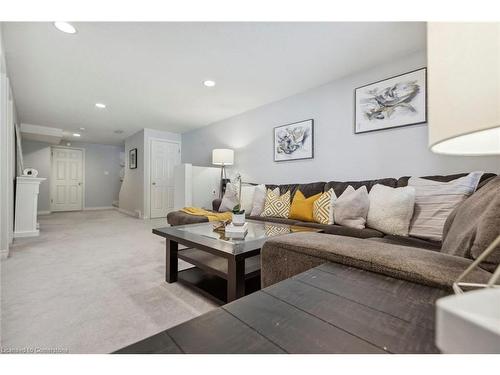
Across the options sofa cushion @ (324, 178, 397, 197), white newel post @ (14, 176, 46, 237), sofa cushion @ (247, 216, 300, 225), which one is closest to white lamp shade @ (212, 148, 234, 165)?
sofa cushion @ (247, 216, 300, 225)

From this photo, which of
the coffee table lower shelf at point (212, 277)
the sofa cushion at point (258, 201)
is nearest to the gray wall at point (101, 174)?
the sofa cushion at point (258, 201)

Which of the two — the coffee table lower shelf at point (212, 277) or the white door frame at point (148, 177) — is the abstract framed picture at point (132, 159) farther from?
the coffee table lower shelf at point (212, 277)

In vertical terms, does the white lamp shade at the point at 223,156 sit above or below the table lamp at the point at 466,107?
above

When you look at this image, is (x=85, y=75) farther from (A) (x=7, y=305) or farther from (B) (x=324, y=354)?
(B) (x=324, y=354)

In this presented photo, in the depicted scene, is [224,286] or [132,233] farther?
[132,233]

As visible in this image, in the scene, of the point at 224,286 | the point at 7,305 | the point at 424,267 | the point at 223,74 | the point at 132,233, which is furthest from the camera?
the point at 132,233

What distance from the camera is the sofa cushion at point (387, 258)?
0.62m

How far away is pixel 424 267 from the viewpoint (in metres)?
0.65

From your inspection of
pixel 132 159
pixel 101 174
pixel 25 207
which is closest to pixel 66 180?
pixel 101 174

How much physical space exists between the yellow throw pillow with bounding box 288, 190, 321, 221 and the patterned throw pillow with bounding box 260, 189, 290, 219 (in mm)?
100

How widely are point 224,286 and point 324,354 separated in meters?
1.45

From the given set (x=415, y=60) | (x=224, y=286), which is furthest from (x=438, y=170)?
(x=224, y=286)

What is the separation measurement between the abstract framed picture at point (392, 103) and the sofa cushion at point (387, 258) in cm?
208
